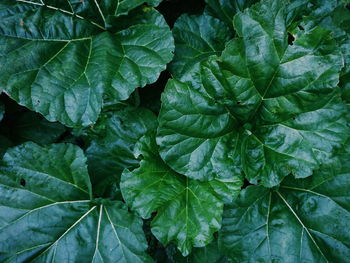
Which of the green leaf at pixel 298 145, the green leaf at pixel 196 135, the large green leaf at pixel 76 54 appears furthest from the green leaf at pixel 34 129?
the green leaf at pixel 298 145

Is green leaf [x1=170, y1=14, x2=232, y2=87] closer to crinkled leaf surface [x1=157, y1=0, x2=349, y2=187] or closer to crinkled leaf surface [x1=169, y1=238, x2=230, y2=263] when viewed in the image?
crinkled leaf surface [x1=157, y1=0, x2=349, y2=187]

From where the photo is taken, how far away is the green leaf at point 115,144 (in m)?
1.74

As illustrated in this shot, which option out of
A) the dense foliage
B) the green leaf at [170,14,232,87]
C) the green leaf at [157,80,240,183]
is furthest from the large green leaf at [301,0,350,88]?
the green leaf at [157,80,240,183]

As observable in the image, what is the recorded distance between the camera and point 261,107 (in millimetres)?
1470

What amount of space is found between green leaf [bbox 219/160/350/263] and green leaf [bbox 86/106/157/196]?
55 cm

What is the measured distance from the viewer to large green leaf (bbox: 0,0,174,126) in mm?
1452

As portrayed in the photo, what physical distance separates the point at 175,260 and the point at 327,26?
4.42ft

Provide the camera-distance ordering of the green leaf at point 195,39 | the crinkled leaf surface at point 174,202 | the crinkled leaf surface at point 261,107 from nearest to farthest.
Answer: the crinkled leaf surface at point 261,107 < the crinkled leaf surface at point 174,202 < the green leaf at point 195,39

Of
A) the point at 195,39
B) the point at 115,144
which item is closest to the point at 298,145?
the point at 195,39

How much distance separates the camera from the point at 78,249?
61.7 inches

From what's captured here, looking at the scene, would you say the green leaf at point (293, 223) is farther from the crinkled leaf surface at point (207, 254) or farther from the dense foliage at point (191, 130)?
the crinkled leaf surface at point (207, 254)

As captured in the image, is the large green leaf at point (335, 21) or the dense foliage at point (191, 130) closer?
the dense foliage at point (191, 130)

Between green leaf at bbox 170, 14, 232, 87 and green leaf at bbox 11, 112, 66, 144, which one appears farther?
green leaf at bbox 11, 112, 66, 144

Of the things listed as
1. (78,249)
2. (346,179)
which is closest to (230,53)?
(346,179)
